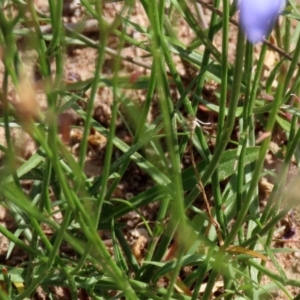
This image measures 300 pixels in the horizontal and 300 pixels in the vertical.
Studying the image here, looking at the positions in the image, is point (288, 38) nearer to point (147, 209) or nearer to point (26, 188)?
point (147, 209)

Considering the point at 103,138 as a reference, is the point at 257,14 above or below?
above

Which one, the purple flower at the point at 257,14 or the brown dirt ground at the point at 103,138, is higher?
the purple flower at the point at 257,14

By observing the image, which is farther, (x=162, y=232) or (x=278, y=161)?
(x=278, y=161)

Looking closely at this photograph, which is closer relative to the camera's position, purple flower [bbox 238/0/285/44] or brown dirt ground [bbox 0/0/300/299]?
purple flower [bbox 238/0/285/44]

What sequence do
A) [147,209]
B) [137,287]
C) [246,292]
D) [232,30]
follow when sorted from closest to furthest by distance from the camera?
1. [137,287]
2. [246,292]
3. [147,209]
4. [232,30]

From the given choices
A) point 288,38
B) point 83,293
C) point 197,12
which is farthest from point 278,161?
point 83,293

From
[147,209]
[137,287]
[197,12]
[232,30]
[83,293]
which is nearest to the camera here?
[137,287]

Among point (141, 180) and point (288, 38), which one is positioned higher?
point (288, 38)

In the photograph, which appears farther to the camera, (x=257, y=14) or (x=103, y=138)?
(x=103, y=138)

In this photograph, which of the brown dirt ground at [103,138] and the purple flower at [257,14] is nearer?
the purple flower at [257,14]

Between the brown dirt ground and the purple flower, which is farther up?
the purple flower

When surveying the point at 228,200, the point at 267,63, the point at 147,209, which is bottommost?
the point at 147,209
